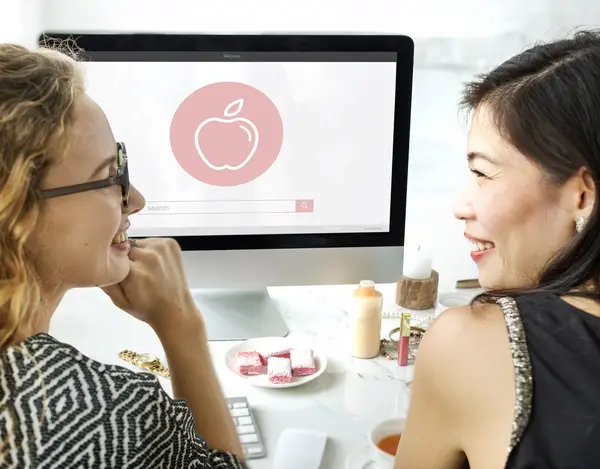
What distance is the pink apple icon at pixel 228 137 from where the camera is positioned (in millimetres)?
1363

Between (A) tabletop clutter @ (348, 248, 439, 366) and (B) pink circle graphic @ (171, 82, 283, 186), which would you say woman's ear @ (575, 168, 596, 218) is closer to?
(A) tabletop clutter @ (348, 248, 439, 366)

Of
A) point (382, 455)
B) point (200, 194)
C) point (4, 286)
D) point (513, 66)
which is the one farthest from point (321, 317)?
point (4, 286)

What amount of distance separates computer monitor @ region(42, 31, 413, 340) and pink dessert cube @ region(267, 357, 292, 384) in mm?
164

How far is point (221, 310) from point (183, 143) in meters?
0.38

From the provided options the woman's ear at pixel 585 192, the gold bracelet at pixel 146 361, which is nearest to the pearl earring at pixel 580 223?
the woman's ear at pixel 585 192

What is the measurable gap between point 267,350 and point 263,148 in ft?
1.26

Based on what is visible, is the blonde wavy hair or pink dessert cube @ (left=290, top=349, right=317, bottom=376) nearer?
the blonde wavy hair

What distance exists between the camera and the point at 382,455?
1.03 metres

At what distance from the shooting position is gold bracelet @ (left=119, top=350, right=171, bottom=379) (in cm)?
129

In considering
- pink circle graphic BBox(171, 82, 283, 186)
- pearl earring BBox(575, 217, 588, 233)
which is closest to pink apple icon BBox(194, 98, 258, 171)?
pink circle graphic BBox(171, 82, 283, 186)

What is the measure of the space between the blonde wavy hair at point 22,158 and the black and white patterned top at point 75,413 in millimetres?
63

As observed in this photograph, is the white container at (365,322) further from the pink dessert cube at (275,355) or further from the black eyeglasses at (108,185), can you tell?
the black eyeglasses at (108,185)

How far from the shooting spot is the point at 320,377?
1.31 m

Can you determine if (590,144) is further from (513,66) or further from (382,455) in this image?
(382,455)
